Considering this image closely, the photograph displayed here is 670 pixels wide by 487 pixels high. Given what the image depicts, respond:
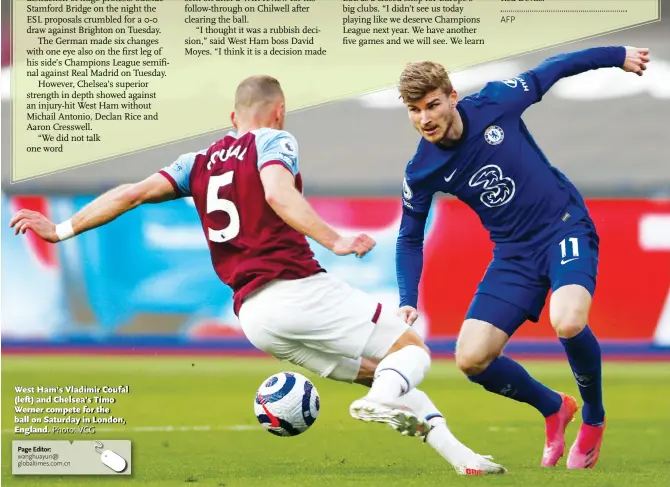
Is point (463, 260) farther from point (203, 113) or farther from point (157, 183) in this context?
point (157, 183)

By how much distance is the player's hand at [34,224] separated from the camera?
4.62 metres

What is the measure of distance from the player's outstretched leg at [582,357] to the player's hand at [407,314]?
2.20 feet

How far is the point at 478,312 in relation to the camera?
5312 mm

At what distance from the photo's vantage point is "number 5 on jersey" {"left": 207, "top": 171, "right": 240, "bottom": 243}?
4.49 m

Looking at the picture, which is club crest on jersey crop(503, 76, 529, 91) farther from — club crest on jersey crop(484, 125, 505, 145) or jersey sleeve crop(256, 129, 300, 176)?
jersey sleeve crop(256, 129, 300, 176)

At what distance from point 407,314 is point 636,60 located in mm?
1698

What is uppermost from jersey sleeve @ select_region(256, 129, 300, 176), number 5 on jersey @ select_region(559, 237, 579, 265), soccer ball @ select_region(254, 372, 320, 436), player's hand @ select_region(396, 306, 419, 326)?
jersey sleeve @ select_region(256, 129, 300, 176)

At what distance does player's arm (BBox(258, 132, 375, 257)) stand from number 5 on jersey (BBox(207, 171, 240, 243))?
0.22 meters

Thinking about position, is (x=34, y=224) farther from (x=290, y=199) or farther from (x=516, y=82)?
(x=516, y=82)

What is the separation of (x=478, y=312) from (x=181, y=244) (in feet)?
16.6

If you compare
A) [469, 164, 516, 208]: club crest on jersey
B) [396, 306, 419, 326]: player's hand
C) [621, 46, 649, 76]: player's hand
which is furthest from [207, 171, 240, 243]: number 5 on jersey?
[621, 46, 649, 76]: player's hand

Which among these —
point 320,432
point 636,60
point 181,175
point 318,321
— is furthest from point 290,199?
point 320,432

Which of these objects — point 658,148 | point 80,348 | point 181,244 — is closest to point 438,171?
point 181,244

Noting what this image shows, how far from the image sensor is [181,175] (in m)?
4.66
